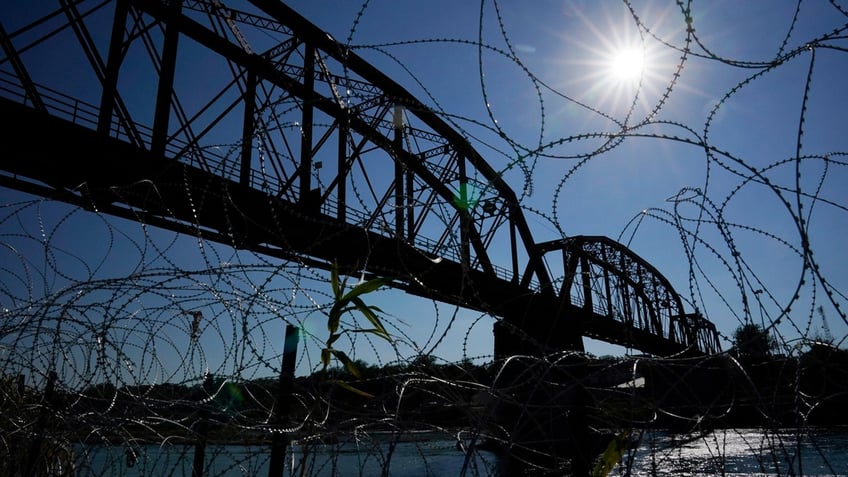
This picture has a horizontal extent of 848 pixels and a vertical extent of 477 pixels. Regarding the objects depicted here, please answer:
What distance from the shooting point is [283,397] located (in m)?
3.13

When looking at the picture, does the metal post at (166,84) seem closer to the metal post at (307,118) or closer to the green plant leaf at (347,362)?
the metal post at (307,118)

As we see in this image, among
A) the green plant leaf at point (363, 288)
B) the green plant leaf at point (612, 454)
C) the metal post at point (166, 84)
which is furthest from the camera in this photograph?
the metal post at point (166, 84)

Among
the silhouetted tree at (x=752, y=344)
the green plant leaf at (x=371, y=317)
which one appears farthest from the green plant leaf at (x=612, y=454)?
the green plant leaf at (x=371, y=317)

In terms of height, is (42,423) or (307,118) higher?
(307,118)

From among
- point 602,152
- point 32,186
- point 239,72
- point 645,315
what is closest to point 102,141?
point 32,186

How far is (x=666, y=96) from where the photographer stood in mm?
2941

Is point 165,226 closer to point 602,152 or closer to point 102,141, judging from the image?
point 102,141

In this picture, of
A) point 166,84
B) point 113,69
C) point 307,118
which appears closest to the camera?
point 113,69

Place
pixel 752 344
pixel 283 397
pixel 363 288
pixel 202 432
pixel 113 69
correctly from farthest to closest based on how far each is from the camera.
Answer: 1. pixel 113 69
2. pixel 202 432
3. pixel 283 397
4. pixel 363 288
5. pixel 752 344

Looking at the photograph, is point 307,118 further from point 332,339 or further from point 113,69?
point 332,339

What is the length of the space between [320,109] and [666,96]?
1542 centimetres

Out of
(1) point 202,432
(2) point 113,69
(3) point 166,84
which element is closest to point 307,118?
(3) point 166,84

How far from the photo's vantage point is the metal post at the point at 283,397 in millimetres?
3004

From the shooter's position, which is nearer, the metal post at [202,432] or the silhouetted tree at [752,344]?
the silhouetted tree at [752,344]
